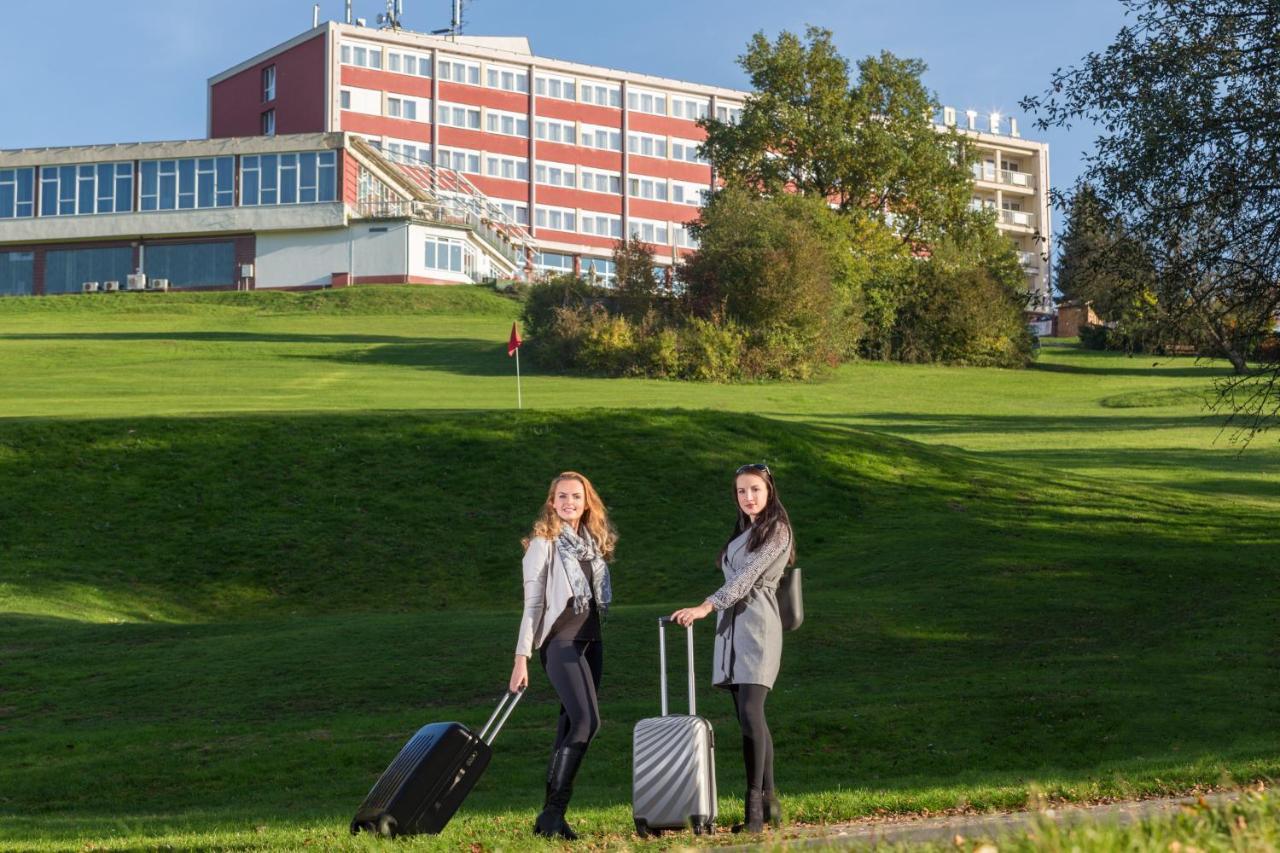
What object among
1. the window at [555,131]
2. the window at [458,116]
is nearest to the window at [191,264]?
the window at [458,116]

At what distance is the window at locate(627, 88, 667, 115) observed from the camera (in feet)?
388

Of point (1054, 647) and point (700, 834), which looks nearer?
point (700, 834)

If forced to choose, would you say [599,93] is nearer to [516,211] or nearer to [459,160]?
[516,211]

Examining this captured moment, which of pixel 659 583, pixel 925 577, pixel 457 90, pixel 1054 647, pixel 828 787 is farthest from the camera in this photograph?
pixel 457 90

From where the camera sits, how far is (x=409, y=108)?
10931 cm

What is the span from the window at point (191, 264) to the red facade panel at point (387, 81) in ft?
81.4

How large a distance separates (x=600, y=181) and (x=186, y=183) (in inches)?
1539

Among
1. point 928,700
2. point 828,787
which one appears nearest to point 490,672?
point 928,700

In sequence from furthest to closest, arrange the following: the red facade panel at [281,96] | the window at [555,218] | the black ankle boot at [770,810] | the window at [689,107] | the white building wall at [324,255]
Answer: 1. the window at [689,107]
2. the window at [555,218]
3. the red facade panel at [281,96]
4. the white building wall at [324,255]
5. the black ankle boot at [770,810]

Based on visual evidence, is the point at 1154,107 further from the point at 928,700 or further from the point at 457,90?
the point at 457,90

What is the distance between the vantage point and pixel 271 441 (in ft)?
101

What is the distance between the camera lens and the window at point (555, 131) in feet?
375

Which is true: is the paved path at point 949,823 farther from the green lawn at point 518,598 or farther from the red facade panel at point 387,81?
the red facade panel at point 387,81

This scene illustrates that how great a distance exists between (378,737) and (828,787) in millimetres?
4591
